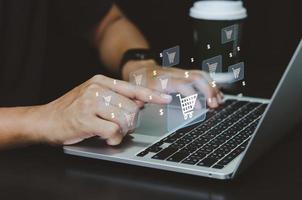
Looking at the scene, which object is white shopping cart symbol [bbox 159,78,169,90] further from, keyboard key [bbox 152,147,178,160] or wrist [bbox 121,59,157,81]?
keyboard key [bbox 152,147,178,160]

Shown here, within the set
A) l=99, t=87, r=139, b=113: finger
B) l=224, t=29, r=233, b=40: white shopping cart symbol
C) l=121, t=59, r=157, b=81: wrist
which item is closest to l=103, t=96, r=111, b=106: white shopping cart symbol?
l=99, t=87, r=139, b=113: finger

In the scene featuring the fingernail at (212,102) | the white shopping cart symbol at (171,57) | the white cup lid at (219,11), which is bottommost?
the fingernail at (212,102)

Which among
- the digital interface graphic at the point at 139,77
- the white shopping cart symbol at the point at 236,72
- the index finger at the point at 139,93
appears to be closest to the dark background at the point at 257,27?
the white shopping cart symbol at the point at 236,72

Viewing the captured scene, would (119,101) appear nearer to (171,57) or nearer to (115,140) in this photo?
(115,140)

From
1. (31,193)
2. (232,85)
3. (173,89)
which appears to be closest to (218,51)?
(232,85)

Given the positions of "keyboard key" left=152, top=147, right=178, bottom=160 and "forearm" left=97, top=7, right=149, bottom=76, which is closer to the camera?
"keyboard key" left=152, top=147, right=178, bottom=160

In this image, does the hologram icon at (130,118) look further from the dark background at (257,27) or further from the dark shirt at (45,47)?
the dark background at (257,27)

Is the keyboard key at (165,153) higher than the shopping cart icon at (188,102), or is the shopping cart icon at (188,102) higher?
the shopping cart icon at (188,102)

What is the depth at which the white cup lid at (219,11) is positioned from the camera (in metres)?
1.19

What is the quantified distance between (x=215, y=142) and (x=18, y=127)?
300 millimetres

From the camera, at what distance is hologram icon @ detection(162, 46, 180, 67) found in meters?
1.18

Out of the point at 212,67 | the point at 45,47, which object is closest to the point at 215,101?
the point at 212,67

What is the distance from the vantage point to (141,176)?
0.77 metres

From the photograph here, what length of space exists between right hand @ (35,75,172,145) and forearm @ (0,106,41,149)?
0.01 m
